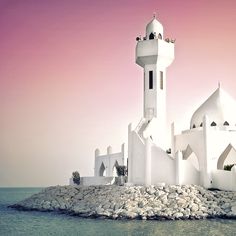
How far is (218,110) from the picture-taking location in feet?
122

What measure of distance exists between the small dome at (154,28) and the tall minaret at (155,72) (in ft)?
0.64

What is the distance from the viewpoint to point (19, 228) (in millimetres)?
28750

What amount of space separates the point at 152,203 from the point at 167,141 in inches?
360

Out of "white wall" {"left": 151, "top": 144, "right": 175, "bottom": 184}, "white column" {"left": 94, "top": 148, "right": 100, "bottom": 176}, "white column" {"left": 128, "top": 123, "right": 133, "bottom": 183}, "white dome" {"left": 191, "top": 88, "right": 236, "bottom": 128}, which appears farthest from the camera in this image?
"white column" {"left": 94, "top": 148, "right": 100, "bottom": 176}

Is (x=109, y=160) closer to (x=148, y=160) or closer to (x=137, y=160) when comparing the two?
(x=137, y=160)

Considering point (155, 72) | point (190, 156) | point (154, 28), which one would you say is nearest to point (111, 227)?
point (190, 156)

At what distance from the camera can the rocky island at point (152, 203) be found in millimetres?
30266

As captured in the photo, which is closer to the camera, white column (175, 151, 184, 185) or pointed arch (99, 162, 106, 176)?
white column (175, 151, 184, 185)

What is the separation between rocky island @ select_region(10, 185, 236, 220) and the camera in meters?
30.3

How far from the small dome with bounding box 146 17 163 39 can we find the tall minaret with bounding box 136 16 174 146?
0.20 m

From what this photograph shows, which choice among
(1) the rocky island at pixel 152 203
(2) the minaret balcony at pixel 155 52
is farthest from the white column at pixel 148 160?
(2) the minaret balcony at pixel 155 52

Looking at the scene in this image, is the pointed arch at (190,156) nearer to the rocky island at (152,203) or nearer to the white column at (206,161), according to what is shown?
the white column at (206,161)

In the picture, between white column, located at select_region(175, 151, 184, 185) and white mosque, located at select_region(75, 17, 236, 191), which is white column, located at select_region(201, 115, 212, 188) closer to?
white mosque, located at select_region(75, 17, 236, 191)

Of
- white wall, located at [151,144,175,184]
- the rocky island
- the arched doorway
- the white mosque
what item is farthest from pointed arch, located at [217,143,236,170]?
the arched doorway
